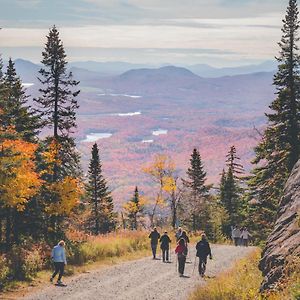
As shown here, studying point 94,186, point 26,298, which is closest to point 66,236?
point 26,298

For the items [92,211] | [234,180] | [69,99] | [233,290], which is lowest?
[92,211]

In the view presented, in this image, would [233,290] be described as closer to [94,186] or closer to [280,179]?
[280,179]

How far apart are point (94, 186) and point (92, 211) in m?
3.67

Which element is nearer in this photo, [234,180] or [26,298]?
[26,298]

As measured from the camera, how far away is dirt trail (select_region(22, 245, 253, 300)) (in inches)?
722

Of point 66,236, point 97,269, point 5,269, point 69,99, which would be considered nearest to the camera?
point 5,269

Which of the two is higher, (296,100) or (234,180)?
(296,100)

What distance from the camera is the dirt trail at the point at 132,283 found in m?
18.3

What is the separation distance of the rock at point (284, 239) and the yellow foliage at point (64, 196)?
18114 millimetres

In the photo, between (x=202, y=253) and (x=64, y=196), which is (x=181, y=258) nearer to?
(x=202, y=253)

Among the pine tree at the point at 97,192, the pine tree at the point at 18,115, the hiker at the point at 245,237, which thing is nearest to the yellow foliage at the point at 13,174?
the pine tree at the point at 18,115

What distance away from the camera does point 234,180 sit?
71.2 meters

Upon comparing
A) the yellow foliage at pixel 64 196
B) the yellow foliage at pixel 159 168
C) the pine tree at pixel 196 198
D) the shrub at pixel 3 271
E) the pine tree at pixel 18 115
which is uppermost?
the pine tree at pixel 18 115

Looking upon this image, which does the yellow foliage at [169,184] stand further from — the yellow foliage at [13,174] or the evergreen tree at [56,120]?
the yellow foliage at [13,174]
